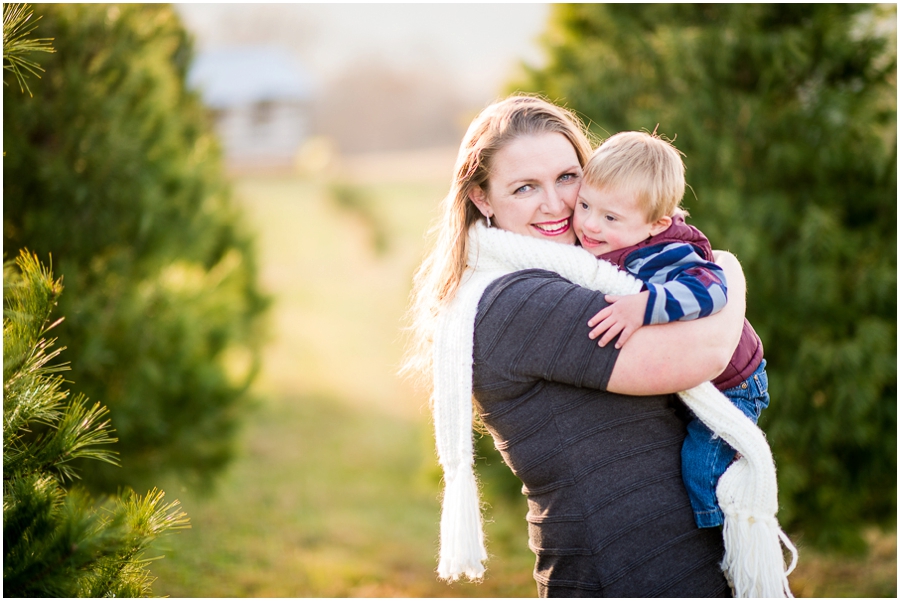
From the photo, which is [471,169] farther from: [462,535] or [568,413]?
[462,535]

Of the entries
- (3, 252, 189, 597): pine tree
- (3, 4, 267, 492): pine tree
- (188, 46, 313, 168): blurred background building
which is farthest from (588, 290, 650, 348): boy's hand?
(188, 46, 313, 168): blurred background building

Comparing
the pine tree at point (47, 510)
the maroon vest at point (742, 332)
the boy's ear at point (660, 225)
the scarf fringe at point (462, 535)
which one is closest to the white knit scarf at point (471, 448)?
the scarf fringe at point (462, 535)

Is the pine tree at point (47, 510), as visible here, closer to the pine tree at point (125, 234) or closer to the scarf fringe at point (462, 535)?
the scarf fringe at point (462, 535)

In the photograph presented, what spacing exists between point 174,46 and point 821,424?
5525 millimetres

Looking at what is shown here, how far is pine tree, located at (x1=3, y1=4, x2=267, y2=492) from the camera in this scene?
3576 millimetres

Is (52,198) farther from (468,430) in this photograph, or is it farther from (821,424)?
(821,424)

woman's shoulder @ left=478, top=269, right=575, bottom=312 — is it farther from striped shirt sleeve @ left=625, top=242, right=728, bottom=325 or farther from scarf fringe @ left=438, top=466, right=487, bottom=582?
scarf fringe @ left=438, top=466, right=487, bottom=582

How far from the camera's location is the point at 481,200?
2.00m

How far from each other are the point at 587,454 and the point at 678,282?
1.47ft

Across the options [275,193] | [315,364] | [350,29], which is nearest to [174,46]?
[315,364]

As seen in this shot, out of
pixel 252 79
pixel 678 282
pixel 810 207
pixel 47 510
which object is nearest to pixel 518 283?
pixel 678 282

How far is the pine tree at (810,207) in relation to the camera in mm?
3848

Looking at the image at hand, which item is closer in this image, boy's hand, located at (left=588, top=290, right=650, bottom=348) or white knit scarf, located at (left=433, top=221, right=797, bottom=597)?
boy's hand, located at (left=588, top=290, right=650, bottom=348)

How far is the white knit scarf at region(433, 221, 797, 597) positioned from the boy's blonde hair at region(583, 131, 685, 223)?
20 cm
